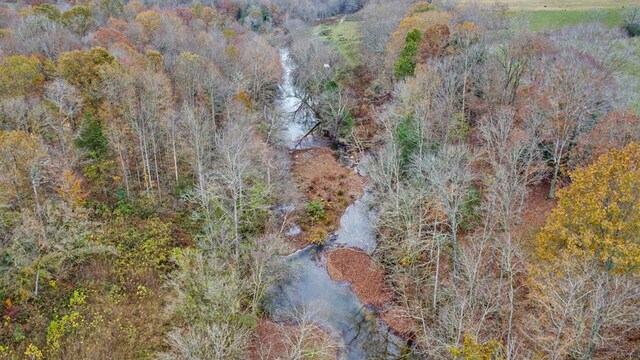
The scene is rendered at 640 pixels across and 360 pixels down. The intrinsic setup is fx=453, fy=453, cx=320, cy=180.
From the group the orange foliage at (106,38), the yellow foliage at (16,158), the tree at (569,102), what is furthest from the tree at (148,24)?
the tree at (569,102)

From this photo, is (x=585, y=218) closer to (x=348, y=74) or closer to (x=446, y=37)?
(x=446, y=37)

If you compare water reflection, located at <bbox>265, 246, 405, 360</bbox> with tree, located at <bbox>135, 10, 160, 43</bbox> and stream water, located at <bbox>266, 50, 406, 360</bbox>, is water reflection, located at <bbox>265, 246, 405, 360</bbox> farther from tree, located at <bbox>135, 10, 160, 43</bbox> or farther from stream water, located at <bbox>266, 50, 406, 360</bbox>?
tree, located at <bbox>135, 10, 160, 43</bbox>

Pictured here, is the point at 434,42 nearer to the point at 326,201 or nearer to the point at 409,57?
the point at 409,57

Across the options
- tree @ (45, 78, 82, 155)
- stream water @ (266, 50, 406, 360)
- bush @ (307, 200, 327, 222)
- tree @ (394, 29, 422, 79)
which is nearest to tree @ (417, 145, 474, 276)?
stream water @ (266, 50, 406, 360)

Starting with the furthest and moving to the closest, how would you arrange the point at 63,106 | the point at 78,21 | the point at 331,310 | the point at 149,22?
A: the point at 149,22 → the point at 78,21 → the point at 63,106 → the point at 331,310

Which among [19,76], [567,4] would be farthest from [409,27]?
[19,76]

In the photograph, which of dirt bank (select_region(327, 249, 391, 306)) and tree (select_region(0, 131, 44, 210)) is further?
dirt bank (select_region(327, 249, 391, 306))
